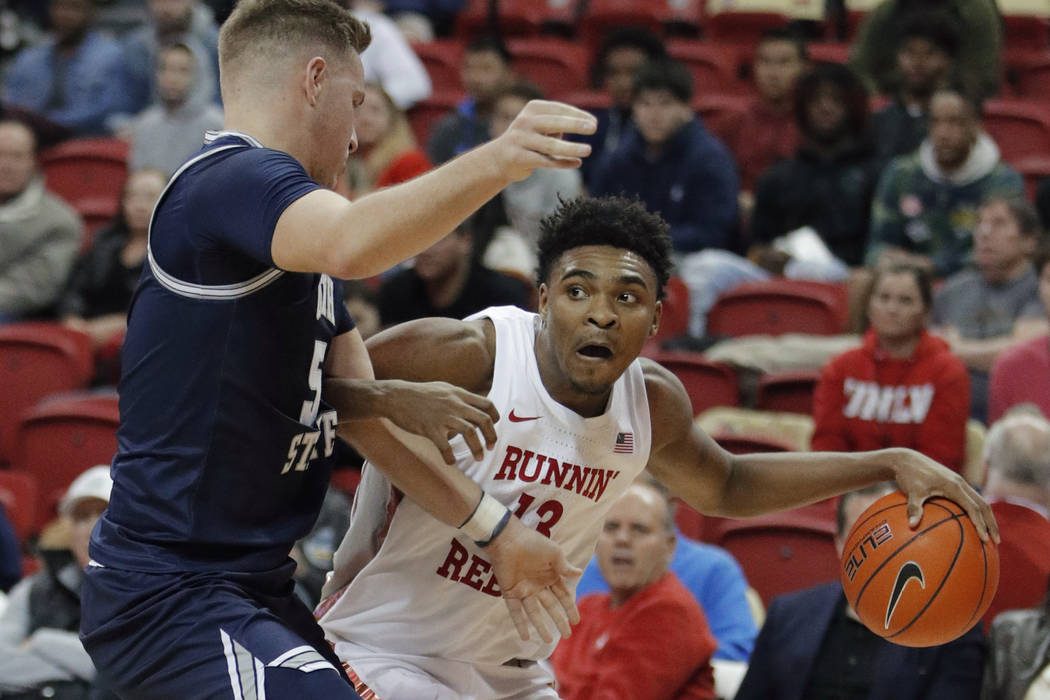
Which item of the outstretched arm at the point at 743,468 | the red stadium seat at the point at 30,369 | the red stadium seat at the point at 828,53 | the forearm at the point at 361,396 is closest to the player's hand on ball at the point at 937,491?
the outstretched arm at the point at 743,468

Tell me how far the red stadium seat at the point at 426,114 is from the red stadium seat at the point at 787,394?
407 centimetres

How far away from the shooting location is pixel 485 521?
301 centimetres

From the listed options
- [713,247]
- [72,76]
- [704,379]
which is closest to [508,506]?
[704,379]

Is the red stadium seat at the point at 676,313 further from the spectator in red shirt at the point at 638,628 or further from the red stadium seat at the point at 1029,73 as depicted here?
the red stadium seat at the point at 1029,73

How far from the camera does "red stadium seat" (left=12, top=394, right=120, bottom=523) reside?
667 cm

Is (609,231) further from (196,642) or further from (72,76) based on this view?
(72,76)

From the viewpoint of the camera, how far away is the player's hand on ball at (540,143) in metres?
2.38

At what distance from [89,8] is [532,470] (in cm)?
795

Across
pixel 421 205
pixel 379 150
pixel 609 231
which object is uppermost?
pixel 421 205

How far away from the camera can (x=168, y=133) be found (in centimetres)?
901

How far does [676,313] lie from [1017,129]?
2.98 m

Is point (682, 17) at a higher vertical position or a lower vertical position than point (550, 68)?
higher

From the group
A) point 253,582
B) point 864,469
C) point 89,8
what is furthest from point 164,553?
point 89,8

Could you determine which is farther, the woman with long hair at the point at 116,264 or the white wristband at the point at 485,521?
the woman with long hair at the point at 116,264
